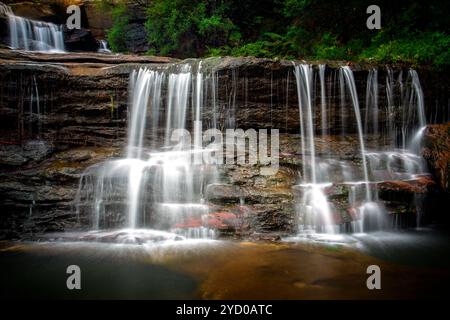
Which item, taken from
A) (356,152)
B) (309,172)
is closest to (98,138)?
(309,172)

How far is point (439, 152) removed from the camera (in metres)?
7.54

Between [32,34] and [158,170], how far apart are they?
10684 millimetres

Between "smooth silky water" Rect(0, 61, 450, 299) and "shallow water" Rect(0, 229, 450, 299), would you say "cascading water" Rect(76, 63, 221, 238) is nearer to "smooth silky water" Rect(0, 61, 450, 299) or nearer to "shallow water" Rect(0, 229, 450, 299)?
"smooth silky water" Rect(0, 61, 450, 299)

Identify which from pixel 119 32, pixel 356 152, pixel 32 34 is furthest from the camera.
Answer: pixel 119 32

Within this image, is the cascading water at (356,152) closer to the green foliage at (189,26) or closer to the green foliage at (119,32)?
the green foliage at (189,26)

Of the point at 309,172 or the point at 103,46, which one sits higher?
the point at 103,46

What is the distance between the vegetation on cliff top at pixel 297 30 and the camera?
34.3 ft

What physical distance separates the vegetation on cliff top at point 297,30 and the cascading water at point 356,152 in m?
1.30

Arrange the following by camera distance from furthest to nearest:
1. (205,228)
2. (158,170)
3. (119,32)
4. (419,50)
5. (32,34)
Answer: (119,32)
(32,34)
(419,50)
(158,170)
(205,228)

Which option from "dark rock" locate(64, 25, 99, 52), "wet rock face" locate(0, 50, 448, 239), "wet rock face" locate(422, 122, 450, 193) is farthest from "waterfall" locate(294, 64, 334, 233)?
"dark rock" locate(64, 25, 99, 52)

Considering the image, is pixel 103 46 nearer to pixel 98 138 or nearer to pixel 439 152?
pixel 98 138

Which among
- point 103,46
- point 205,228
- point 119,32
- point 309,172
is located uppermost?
point 119,32

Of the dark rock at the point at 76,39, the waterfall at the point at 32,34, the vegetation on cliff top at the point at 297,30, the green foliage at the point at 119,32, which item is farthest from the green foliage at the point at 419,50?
the waterfall at the point at 32,34

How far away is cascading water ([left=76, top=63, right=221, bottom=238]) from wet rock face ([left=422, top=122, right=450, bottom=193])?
16.0ft
